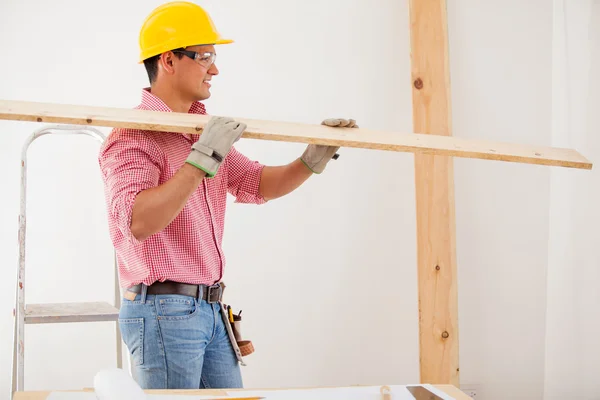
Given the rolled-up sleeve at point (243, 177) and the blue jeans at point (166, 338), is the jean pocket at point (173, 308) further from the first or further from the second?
the rolled-up sleeve at point (243, 177)

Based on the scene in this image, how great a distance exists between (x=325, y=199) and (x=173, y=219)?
1.44m

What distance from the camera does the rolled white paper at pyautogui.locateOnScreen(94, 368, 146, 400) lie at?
1185 millimetres

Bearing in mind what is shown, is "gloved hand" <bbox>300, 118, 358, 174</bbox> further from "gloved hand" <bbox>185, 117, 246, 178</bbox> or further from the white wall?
the white wall

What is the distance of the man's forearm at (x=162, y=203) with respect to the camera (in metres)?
1.60

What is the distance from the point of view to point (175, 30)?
1.88m

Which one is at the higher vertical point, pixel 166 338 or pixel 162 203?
pixel 162 203

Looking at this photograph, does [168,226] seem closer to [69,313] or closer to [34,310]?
[69,313]

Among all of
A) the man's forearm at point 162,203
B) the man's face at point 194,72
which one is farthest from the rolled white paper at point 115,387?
the man's face at point 194,72

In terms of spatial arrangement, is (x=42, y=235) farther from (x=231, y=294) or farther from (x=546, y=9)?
(x=546, y=9)

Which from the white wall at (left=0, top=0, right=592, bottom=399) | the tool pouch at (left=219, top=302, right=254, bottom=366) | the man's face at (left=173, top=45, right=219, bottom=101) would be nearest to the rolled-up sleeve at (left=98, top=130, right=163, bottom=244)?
the man's face at (left=173, top=45, right=219, bottom=101)

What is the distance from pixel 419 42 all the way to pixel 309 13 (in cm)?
49

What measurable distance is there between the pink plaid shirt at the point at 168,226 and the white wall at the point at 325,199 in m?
1.09

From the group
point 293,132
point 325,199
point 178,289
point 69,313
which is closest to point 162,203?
point 178,289

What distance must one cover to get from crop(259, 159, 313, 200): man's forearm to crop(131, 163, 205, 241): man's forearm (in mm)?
505
